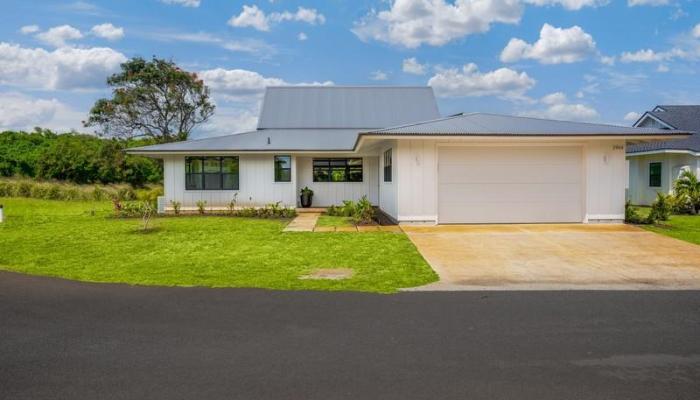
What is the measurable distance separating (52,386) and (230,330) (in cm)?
174

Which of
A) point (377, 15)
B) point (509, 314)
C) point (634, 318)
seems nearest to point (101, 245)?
point (509, 314)

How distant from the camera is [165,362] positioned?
4.34 metres

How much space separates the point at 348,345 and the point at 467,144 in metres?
11.5

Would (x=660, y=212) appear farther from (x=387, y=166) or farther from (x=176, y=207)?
(x=176, y=207)

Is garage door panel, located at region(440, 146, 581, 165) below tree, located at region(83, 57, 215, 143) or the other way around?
below

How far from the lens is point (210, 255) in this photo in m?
10.5

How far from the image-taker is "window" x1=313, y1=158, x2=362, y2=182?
74.1 feet

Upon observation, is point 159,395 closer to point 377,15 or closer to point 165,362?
point 165,362

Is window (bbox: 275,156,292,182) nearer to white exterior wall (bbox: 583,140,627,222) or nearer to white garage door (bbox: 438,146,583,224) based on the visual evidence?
white garage door (bbox: 438,146,583,224)


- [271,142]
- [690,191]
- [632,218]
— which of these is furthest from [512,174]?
[271,142]

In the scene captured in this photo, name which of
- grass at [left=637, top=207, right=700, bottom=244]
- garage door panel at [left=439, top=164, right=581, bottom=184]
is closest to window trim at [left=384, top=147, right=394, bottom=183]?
garage door panel at [left=439, top=164, right=581, bottom=184]

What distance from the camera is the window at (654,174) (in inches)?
899

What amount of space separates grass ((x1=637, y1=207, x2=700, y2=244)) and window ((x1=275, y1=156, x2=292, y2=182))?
12.8 meters

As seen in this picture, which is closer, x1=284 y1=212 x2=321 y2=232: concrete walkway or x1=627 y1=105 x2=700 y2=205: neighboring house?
x1=284 y1=212 x2=321 y2=232: concrete walkway
